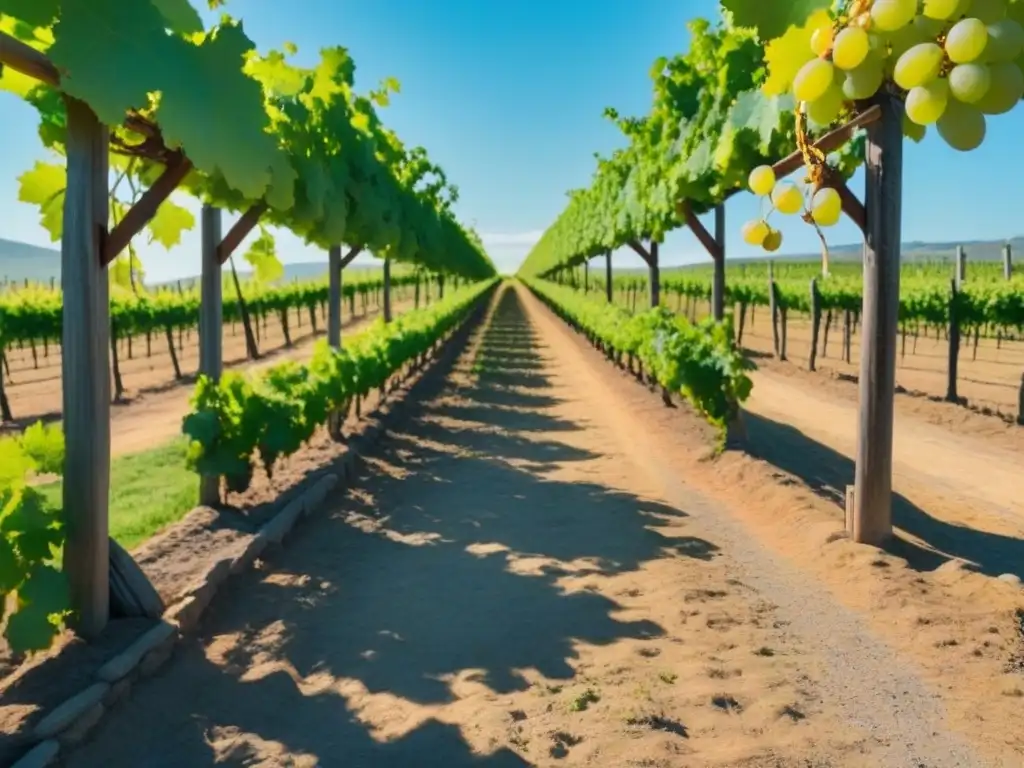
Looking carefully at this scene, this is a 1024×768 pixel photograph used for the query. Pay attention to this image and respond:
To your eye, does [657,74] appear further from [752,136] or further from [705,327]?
[752,136]

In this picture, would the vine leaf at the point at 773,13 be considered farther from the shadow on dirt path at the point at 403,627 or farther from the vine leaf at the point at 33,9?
the shadow on dirt path at the point at 403,627

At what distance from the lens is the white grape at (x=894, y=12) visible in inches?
64.1

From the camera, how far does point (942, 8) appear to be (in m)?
1.64

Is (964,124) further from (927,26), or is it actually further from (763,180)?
(763,180)

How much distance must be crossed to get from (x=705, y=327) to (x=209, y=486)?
6.14 m

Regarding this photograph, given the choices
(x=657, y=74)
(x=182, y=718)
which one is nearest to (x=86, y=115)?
(x=182, y=718)

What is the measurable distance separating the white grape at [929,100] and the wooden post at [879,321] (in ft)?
12.1

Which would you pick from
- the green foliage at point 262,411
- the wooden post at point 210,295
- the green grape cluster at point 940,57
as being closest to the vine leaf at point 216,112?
the green grape cluster at point 940,57

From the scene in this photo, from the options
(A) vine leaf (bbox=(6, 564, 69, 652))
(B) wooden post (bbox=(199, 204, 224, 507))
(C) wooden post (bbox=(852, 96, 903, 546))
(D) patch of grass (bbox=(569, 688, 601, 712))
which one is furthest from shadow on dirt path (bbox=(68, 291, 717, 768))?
(B) wooden post (bbox=(199, 204, 224, 507))

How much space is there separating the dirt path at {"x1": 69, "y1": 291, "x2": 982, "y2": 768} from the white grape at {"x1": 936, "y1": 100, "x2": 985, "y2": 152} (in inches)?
92.2

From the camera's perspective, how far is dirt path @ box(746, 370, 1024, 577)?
20.1ft

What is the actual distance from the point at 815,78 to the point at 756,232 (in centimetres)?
62

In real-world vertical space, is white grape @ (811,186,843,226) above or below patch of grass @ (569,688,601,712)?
above

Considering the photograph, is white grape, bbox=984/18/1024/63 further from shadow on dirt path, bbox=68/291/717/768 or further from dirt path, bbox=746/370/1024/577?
dirt path, bbox=746/370/1024/577
